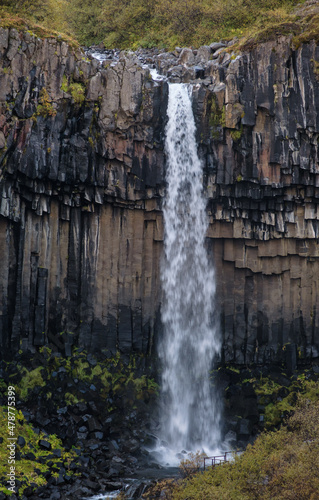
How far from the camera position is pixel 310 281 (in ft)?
84.9

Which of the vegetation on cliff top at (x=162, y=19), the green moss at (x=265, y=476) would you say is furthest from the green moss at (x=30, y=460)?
the vegetation on cliff top at (x=162, y=19)

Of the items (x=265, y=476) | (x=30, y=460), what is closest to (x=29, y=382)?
(x=30, y=460)

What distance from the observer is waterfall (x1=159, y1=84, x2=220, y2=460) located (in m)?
24.8

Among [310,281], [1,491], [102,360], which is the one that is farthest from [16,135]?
[310,281]

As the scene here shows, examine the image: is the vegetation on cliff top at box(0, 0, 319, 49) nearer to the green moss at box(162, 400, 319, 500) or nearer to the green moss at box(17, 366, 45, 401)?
the green moss at box(17, 366, 45, 401)

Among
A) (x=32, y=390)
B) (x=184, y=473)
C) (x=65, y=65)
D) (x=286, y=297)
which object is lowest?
(x=184, y=473)

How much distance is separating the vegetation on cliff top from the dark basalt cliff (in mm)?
6594

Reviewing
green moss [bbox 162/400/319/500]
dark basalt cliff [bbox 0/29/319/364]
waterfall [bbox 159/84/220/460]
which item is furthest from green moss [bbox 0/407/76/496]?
waterfall [bbox 159/84/220/460]

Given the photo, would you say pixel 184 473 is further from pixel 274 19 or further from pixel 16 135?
pixel 274 19

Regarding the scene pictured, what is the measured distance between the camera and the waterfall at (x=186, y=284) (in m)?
24.8

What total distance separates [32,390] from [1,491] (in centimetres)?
541

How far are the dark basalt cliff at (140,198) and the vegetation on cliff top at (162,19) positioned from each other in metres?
6.59

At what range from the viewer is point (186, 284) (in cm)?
2552

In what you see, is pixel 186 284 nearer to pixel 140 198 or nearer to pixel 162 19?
pixel 140 198
